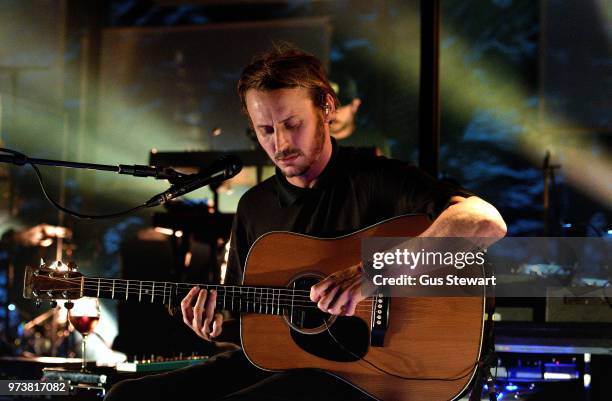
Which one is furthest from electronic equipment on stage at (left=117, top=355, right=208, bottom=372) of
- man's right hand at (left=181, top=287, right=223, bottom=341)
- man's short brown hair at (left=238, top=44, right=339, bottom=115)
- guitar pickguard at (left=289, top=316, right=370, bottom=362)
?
man's short brown hair at (left=238, top=44, right=339, bottom=115)

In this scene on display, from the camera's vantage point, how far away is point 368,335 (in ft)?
9.56

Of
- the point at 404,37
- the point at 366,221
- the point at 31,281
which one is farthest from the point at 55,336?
the point at 366,221

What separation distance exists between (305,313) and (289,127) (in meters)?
0.77

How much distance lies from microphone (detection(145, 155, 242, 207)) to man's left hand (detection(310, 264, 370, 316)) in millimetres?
524

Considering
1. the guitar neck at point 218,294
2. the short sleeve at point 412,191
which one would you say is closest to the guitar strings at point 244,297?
the guitar neck at point 218,294

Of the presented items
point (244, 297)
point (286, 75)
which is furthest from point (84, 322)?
point (286, 75)

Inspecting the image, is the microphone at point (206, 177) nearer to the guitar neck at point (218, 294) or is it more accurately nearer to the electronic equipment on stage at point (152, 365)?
the guitar neck at point (218, 294)

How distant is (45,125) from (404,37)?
14.1 ft

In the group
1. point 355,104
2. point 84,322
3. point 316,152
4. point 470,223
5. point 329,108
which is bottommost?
point 84,322

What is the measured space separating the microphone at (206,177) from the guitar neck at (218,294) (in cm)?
39

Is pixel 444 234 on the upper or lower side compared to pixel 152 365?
upper

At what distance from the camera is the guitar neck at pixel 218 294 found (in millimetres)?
3053

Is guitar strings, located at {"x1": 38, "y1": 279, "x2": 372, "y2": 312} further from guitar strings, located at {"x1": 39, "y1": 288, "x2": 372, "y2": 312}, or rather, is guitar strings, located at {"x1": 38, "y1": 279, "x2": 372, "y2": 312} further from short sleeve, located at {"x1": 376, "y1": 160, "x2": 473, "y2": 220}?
short sleeve, located at {"x1": 376, "y1": 160, "x2": 473, "y2": 220}

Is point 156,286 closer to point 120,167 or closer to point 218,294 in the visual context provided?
point 218,294
